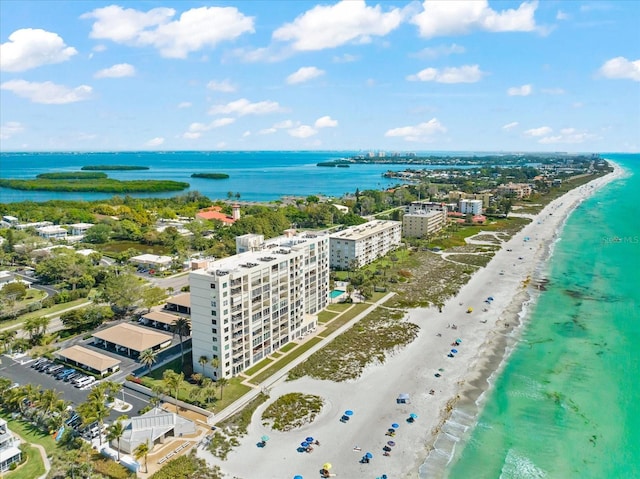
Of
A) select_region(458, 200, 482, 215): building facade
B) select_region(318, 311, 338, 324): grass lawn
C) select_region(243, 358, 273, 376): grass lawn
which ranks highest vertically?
select_region(458, 200, 482, 215): building facade

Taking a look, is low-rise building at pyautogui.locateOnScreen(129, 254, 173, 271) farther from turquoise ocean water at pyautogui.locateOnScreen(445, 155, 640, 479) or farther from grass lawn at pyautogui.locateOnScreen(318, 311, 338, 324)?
turquoise ocean water at pyautogui.locateOnScreen(445, 155, 640, 479)

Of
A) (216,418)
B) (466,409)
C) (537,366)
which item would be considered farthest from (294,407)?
(537,366)

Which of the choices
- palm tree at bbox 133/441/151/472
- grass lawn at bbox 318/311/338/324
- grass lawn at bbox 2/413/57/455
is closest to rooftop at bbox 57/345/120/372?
grass lawn at bbox 2/413/57/455

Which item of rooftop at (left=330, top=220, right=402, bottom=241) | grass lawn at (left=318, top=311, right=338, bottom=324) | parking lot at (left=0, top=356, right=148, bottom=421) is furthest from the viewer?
rooftop at (left=330, top=220, right=402, bottom=241)

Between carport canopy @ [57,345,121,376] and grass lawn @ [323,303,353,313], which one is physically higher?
carport canopy @ [57,345,121,376]

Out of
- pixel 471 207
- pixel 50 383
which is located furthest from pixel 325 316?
pixel 471 207

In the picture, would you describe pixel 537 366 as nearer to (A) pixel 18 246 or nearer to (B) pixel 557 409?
(B) pixel 557 409

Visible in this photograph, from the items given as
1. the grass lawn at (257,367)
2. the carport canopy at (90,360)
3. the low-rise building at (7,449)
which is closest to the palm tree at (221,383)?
the grass lawn at (257,367)
